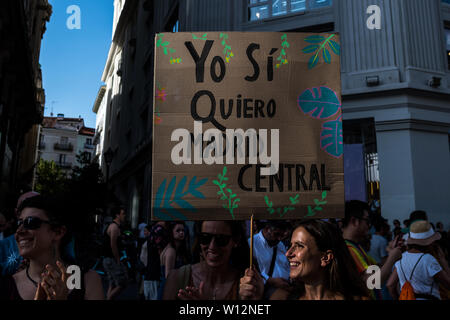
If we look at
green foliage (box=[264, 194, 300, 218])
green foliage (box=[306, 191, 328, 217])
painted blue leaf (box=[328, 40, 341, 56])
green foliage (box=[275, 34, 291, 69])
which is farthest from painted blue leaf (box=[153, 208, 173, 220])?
painted blue leaf (box=[328, 40, 341, 56])

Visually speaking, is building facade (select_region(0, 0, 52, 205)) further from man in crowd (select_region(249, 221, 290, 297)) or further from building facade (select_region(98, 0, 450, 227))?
man in crowd (select_region(249, 221, 290, 297))

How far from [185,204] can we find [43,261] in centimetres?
97

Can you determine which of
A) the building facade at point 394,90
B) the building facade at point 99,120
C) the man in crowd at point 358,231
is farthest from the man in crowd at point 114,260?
the building facade at point 99,120

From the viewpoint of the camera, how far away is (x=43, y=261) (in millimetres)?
2410

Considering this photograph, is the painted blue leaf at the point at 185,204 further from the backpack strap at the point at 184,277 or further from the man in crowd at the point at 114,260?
the man in crowd at the point at 114,260

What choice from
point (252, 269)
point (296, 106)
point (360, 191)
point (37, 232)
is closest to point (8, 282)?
point (37, 232)

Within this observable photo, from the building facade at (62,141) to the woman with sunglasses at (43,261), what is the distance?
87005 millimetres

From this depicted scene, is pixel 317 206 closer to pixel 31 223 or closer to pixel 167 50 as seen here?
pixel 167 50

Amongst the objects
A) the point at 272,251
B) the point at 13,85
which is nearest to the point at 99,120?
the point at 13,85

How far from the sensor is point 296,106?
2924 millimetres

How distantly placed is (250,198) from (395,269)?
241 cm

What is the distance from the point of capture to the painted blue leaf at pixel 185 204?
2760 mm

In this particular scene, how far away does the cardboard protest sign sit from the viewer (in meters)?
2.78

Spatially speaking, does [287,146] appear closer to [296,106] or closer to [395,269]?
[296,106]
